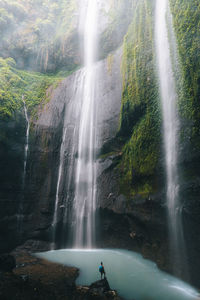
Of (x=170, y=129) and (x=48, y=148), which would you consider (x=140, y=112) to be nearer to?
(x=170, y=129)

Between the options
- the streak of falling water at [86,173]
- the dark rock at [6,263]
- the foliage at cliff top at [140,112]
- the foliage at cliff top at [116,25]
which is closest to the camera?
the dark rock at [6,263]

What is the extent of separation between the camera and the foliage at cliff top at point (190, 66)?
8.54 m

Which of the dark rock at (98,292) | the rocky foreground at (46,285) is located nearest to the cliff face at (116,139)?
the dark rock at (98,292)

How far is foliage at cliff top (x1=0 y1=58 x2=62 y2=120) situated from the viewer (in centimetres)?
1495

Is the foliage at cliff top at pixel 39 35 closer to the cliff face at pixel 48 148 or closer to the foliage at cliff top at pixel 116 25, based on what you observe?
the foliage at cliff top at pixel 116 25

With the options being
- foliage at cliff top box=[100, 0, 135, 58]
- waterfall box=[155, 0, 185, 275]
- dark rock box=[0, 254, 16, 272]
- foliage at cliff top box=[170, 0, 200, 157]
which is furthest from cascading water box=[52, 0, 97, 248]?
foliage at cliff top box=[170, 0, 200, 157]

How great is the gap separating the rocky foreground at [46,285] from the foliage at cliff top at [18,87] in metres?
9.85

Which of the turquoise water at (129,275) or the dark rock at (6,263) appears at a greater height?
the dark rock at (6,263)

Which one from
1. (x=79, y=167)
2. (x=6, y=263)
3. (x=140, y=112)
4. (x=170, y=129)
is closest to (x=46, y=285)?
(x=6, y=263)

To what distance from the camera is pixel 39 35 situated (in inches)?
848

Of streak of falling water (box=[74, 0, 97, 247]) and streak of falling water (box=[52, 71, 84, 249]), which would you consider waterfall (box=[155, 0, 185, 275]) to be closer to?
streak of falling water (box=[74, 0, 97, 247])

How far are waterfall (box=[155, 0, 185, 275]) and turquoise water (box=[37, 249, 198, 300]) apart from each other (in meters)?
0.96

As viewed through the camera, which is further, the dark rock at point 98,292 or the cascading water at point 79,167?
the cascading water at point 79,167

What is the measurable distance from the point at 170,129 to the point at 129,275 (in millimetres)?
6376
